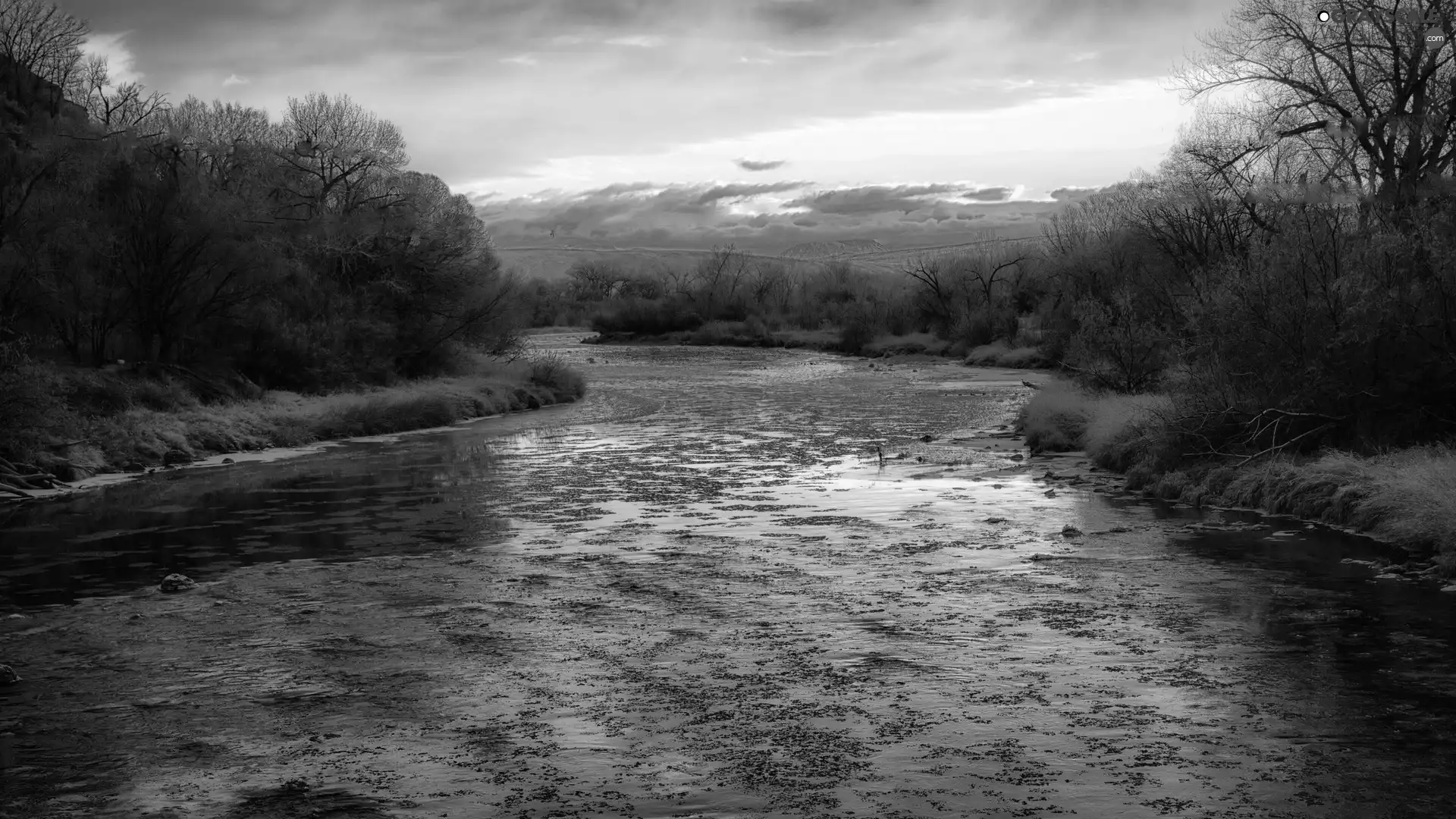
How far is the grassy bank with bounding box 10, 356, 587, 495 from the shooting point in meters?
23.7

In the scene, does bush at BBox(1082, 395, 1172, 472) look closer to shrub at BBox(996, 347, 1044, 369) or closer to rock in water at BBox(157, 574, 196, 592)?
rock in water at BBox(157, 574, 196, 592)

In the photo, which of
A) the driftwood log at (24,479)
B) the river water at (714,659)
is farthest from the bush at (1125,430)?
the driftwood log at (24,479)

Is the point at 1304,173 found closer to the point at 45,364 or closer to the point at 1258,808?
the point at 1258,808

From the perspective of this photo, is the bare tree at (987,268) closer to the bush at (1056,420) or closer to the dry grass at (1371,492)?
the bush at (1056,420)

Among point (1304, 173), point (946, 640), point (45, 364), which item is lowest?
point (946, 640)

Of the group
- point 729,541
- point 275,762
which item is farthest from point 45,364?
point 275,762

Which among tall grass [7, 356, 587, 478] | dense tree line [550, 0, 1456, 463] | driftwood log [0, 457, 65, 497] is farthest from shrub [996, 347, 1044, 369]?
driftwood log [0, 457, 65, 497]

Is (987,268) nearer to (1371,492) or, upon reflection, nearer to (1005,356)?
(1005,356)

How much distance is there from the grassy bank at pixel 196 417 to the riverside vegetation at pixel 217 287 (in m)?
0.06

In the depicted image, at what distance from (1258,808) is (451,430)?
94.2 feet

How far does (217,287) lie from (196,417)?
213 inches

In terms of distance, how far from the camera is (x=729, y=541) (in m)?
16.9

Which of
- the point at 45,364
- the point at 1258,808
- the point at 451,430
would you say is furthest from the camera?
the point at 451,430

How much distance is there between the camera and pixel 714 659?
11.0 meters
